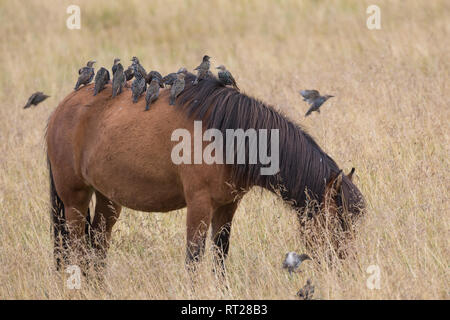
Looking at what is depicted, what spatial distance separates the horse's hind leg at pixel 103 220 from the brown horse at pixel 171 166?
22 millimetres

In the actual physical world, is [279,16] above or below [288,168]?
above

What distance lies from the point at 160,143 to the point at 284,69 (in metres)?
6.79

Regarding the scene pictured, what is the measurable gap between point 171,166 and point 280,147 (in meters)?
0.79

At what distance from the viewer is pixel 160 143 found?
16.6ft

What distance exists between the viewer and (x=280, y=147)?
4.90m

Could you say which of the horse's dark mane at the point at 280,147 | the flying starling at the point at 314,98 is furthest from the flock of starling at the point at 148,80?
the flying starling at the point at 314,98

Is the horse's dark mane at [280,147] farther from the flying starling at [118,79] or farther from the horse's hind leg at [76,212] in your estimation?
the horse's hind leg at [76,212]

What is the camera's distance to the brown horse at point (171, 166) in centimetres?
483

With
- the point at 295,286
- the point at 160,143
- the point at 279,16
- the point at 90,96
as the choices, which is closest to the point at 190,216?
the point at 160,143

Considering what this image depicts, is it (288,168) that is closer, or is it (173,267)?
(288,168)

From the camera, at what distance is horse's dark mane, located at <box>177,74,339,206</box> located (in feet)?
15.8
